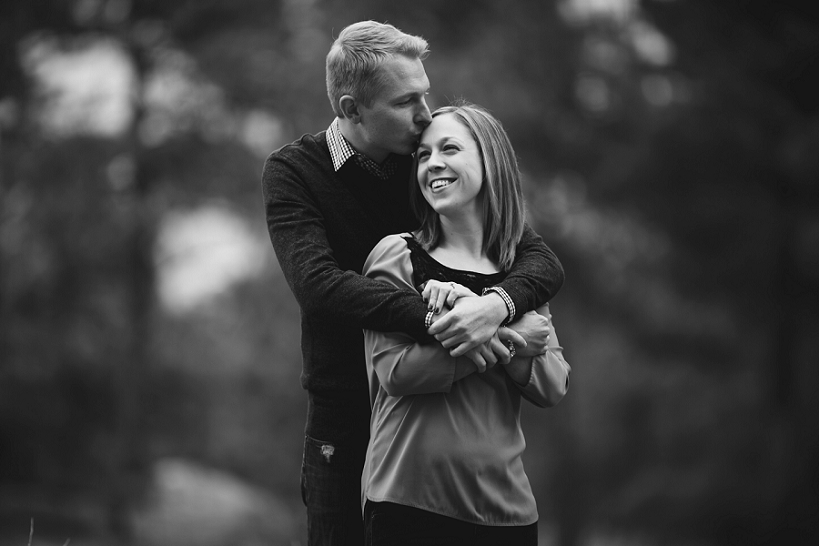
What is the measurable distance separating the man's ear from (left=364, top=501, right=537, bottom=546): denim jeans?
1.17m

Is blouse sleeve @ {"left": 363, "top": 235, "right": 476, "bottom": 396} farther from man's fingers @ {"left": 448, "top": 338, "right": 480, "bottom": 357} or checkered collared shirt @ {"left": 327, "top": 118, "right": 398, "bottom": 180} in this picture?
checkered collared shirt @ {"left": 327, "top": 118, "right": 398, "bottom": 180}

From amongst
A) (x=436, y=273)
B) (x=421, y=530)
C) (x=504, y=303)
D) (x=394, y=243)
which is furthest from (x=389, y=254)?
(x=421, y=530)

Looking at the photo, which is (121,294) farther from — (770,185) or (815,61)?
(815,61)

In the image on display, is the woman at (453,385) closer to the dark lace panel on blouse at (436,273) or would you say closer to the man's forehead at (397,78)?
the dark lace panel on blouse at (436,273)

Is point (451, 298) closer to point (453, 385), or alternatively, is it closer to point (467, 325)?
point (467, 325)

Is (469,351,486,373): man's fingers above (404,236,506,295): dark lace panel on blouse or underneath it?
underneath

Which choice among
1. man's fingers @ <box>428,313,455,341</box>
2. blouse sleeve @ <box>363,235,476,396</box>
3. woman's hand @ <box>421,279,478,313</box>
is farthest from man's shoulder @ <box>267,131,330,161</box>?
man's fingers @ <box>428,313,455,341</box>

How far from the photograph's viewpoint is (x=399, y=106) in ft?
8.59

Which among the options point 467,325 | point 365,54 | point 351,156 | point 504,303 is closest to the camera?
point 467,325

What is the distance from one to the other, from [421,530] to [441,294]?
62cm

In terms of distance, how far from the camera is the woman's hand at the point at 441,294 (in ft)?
7.42

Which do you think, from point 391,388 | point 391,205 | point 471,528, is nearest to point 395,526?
point 471,528

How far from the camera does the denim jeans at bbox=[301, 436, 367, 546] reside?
2.67 metres

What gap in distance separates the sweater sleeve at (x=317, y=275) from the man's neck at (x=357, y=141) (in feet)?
0.68
